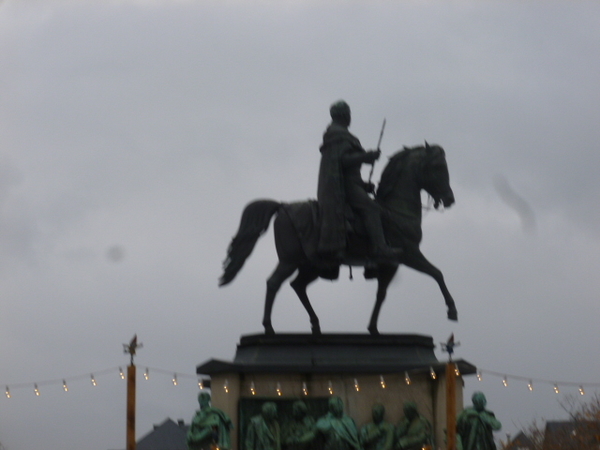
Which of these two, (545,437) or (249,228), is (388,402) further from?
(545,437)

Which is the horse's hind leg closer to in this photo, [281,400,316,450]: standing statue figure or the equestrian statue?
the equestrian statue

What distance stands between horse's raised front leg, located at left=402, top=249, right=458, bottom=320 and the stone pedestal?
3.44 feet

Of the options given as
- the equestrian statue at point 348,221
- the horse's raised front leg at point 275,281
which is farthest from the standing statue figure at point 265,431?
the horse's raised front leg at point 275,281

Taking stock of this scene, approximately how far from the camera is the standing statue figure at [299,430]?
2428cm

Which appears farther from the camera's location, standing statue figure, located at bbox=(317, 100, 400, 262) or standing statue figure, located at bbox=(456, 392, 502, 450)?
standing statue figure, located at bbox=(317, 100, 400, 262)

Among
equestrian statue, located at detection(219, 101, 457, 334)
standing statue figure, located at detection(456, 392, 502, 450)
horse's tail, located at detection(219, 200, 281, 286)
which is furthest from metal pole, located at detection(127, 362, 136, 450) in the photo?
standing statue figure, located at detection(456, 392, 502, 450)

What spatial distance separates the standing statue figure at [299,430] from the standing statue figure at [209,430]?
799 millimetres

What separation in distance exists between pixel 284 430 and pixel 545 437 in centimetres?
2781

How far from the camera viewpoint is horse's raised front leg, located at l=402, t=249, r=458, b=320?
2583cm

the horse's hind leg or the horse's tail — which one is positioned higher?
the horse's tail

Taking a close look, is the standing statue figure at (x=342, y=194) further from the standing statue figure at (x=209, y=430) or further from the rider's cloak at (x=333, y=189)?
the standing statue figure at (x=209, y=430)

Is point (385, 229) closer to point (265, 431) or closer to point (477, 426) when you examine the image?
point (477, 426)

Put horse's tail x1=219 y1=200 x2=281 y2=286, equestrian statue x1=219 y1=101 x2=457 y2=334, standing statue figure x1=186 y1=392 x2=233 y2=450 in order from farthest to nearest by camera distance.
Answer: horse's tail x1=219 y1=200 x2=281 y2=286 < equestrian statue x1=219 y1=101 x2=457 y2=334 < standing statue figure x1=186 y1=392 x2=233 y2=450

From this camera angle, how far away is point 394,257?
84.6ft
